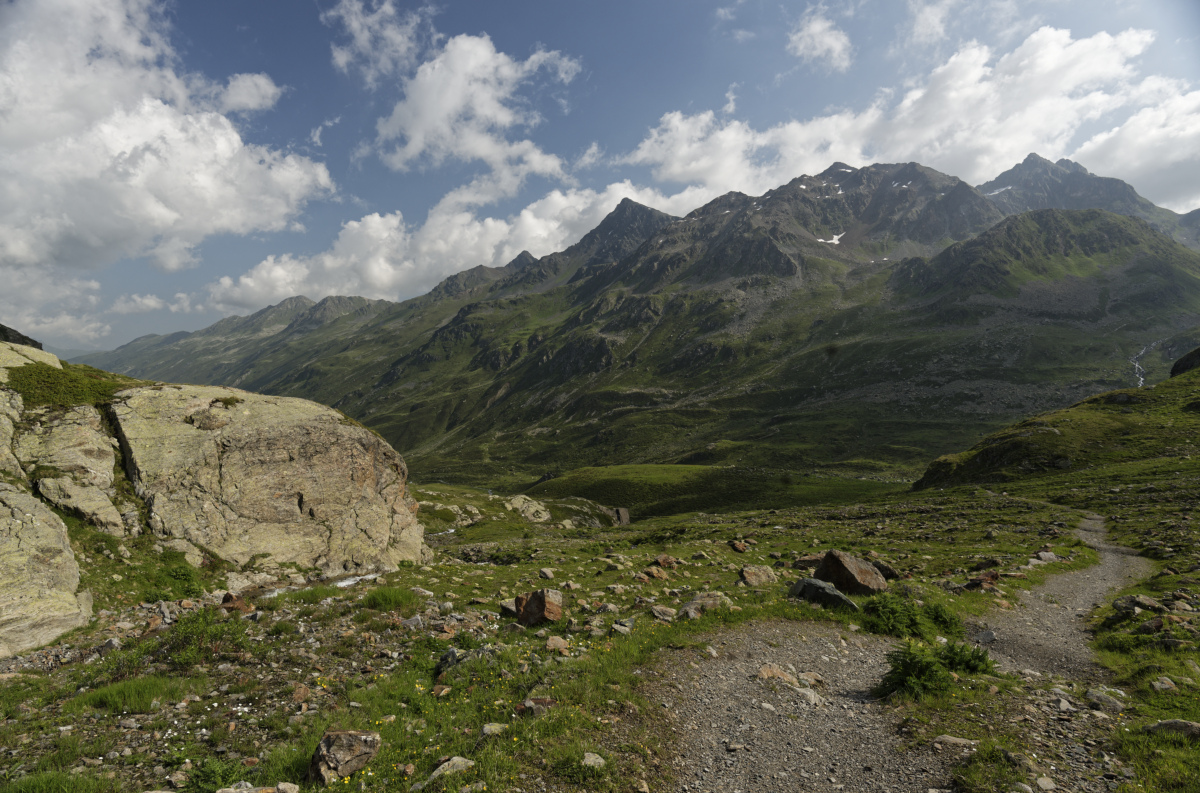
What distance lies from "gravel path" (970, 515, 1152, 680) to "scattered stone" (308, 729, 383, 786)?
17574 millimetres

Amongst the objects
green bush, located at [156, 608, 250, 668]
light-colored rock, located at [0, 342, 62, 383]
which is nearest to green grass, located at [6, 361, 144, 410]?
light-colored rock, located at [0, 342, 62, 383]

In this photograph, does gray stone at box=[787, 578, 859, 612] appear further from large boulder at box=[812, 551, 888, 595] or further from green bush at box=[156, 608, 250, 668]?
green bush at box=[156, 608, 250, 668]

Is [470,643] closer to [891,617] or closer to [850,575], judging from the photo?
[891,617]

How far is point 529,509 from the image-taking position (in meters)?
85.7

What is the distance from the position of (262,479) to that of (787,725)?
3079 centimetres

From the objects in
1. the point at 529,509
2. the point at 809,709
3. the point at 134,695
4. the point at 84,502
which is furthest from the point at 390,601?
the point at 529,509

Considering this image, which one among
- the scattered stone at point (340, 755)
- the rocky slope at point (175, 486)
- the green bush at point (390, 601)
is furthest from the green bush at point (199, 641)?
the scattered stone at point (340, 755)

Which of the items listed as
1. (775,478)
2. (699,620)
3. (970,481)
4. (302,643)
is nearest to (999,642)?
(699,620)

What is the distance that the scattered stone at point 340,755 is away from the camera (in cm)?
838

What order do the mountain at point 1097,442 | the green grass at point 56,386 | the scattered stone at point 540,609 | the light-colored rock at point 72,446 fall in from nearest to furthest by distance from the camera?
the scattered stone at point 540,609 < the light-colored rock at point 72,446 < the green grass at point 56,386 < the mountain at point 1097,442

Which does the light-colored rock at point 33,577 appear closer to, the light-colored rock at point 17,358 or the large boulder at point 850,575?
the light-colored rock at point 17,358

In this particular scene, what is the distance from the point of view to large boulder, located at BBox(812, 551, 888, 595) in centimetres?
2045

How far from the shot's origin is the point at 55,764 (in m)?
8.27

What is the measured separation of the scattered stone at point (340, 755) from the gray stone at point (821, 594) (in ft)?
55.2
